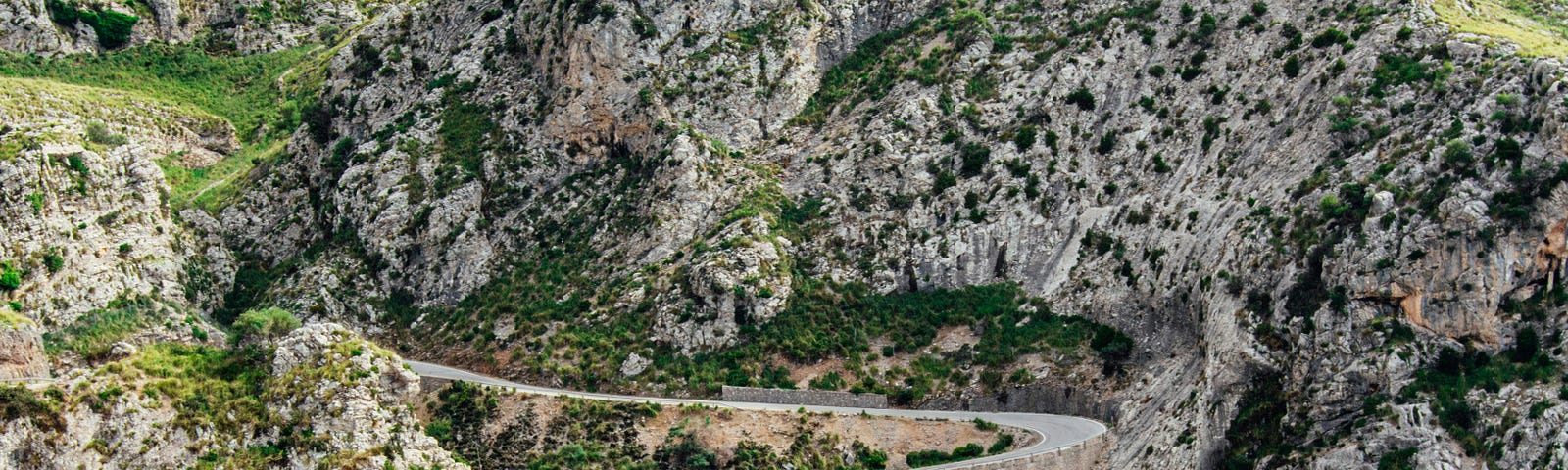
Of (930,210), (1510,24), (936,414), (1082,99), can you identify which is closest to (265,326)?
(936,414)

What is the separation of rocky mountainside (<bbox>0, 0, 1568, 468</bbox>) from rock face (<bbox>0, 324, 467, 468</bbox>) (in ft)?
39.0

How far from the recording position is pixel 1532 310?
53.8 m

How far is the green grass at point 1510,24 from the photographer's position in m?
63.1

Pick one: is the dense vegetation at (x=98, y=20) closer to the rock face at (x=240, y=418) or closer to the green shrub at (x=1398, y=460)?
the rock face at (x=240, y=418)

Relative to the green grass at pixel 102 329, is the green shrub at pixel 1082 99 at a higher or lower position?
higher

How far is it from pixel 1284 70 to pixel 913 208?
2398cm

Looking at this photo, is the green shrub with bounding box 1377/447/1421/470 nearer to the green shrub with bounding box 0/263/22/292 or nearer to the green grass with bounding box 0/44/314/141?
the green shrub with bounding box 0/263/22/292

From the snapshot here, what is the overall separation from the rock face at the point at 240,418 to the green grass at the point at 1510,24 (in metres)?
58.4

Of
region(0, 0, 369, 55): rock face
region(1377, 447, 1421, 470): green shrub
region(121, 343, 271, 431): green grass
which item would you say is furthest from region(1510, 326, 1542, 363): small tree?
region(0, 0, 369, 55): rock face

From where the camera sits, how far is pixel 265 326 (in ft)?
196

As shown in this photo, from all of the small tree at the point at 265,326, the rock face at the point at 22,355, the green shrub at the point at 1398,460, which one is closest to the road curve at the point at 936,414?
the small tree at the point at 265,326

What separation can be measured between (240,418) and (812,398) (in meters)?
29.5

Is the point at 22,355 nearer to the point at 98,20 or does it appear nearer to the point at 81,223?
the point at 81,223

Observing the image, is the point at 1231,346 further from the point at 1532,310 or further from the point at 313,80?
the point at 313,80
